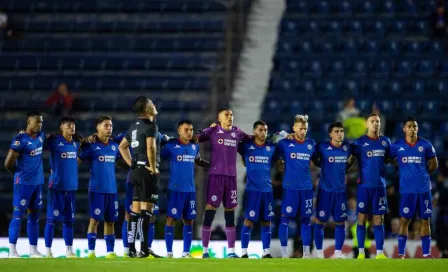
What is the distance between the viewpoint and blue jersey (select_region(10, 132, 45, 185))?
592 inches

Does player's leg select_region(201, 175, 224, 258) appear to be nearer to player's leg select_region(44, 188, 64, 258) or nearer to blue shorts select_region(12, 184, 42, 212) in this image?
player's leg select_region(44, 188, 64, 258)

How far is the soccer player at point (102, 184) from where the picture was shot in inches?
597

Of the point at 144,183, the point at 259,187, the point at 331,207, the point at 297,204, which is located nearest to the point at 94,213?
the point at 144,183

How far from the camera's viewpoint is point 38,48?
954 inches

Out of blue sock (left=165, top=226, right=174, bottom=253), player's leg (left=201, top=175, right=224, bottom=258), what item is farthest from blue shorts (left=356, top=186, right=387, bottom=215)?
blue sock (left=165, top=226, right=174, bottom=253)

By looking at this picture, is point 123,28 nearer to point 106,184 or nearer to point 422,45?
point 422,45

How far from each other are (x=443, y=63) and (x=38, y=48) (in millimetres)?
9033

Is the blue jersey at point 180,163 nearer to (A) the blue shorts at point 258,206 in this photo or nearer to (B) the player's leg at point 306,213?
(A) the blue shorts at point 258,206

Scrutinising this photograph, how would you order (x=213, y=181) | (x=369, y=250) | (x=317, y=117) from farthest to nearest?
1. (x=317, y=117)
2. (x=369, y=250)
3. (x=213, y=181)

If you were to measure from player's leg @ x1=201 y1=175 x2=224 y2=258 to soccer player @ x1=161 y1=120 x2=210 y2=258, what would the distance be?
25 cm

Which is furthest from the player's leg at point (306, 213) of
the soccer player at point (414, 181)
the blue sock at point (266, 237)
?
the soccer player at point (414, 181)

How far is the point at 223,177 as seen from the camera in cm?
1482

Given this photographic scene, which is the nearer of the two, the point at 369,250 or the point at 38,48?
the point at 369,250

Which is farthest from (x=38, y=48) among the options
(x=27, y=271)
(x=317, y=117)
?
(x=27, y=271)
